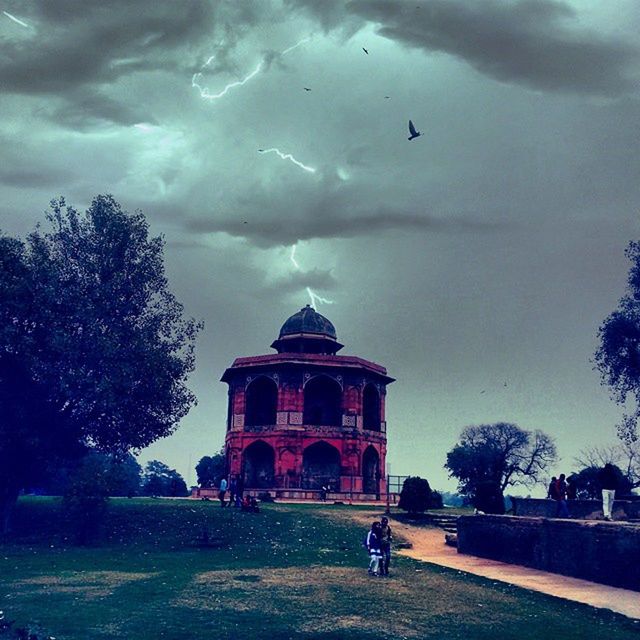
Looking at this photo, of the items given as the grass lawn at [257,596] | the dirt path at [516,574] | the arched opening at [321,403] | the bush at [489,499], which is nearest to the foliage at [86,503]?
the grass lawn at [257,596]

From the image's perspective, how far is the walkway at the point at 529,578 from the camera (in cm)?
1631

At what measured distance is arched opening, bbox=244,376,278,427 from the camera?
56.3 m

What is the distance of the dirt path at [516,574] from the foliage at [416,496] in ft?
10.2

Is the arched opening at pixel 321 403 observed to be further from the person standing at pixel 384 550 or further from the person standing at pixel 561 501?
the person standing at pixel 384 550

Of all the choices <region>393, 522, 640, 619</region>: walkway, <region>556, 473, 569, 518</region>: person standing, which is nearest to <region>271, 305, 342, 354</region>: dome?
<region>393, 522, 640, 619</region>: walkway

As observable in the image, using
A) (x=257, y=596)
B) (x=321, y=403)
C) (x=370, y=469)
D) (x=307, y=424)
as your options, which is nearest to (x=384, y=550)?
(x=257, y=596)

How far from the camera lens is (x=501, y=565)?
2427 centimetres

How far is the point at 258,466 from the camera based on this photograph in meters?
55.1

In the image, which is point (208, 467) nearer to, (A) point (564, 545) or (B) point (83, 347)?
(B) point (83, 347)

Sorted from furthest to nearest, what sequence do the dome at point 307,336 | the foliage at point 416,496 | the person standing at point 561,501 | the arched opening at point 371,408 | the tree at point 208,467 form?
the tree at point 208,467 < the dome at point 307,336 < the arched opening at point 371,408 < the foliage at point 416,496 < the person standing at point 561,501

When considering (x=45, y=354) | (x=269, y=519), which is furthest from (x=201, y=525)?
(x=45, y=354)

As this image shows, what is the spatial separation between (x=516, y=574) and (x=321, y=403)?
118ft

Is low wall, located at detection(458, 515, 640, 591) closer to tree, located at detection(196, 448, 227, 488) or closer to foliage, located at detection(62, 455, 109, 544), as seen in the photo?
foliage, located at detection(62, 455, 109, 544)

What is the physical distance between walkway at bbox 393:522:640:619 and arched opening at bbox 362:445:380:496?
70.1 feet
